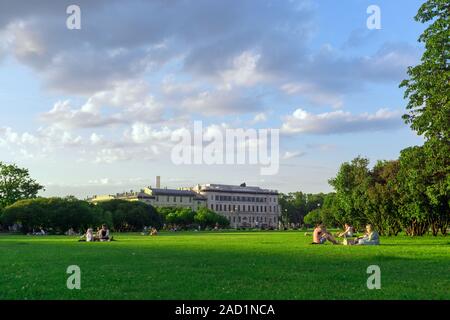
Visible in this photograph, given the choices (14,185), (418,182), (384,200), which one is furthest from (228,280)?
(14,185)

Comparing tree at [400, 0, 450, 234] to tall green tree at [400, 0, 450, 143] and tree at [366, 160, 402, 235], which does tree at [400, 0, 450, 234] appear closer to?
tall green tree at [400, 0, 450, 143]

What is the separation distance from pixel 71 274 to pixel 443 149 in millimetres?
24021

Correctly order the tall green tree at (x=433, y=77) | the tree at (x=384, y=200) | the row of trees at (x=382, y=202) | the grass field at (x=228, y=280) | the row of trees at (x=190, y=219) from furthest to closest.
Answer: the row of trees at (x=190, y=219)
the tree at (x=384, y=200)
the row of trees at (x=382, y=202)
the tall green tree at (x=433, y=77)
the grass field at (x=228, y=280)

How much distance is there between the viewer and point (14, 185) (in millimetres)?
124375

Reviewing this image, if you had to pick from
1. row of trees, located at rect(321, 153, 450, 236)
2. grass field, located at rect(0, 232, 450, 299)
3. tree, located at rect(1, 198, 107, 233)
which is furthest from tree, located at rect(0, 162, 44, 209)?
grass field, located at rect(0, 232, 450, 299)

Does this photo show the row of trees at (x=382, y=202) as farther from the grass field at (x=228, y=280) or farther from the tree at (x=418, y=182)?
the grass field at (x=228, y=280)

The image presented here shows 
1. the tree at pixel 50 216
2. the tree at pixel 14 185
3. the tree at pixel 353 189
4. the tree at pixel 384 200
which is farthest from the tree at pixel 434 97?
the tree at pixel 14 185

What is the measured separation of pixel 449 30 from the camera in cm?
3222

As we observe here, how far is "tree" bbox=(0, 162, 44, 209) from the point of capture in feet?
402

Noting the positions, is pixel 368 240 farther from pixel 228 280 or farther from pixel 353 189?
pixel 353 189

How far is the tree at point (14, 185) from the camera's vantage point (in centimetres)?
12250
